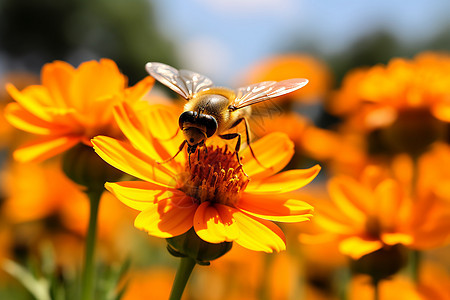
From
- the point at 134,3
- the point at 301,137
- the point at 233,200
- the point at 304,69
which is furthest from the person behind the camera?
the point at 134,3

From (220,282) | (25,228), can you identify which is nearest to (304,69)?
(220,282)

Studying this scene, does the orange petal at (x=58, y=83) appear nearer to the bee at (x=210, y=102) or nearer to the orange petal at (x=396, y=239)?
the bee at (x=210, y=102)

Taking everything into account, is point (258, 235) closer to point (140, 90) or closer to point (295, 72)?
point (140, 90)

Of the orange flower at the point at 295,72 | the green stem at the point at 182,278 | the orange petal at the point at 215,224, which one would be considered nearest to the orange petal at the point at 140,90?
the orange petal at the point at 215,224

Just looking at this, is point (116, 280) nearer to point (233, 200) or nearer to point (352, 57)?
point (233, 200)

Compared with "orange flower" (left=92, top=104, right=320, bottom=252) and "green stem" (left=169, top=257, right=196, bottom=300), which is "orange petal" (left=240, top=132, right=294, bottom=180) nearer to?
"orange flower" (left=92, top=104, right=320, bottom=252)

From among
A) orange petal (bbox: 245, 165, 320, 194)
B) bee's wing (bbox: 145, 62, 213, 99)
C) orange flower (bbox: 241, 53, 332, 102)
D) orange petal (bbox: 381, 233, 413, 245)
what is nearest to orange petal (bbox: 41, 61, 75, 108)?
bee's wing (bbox: 145, 62, 213, 99)
